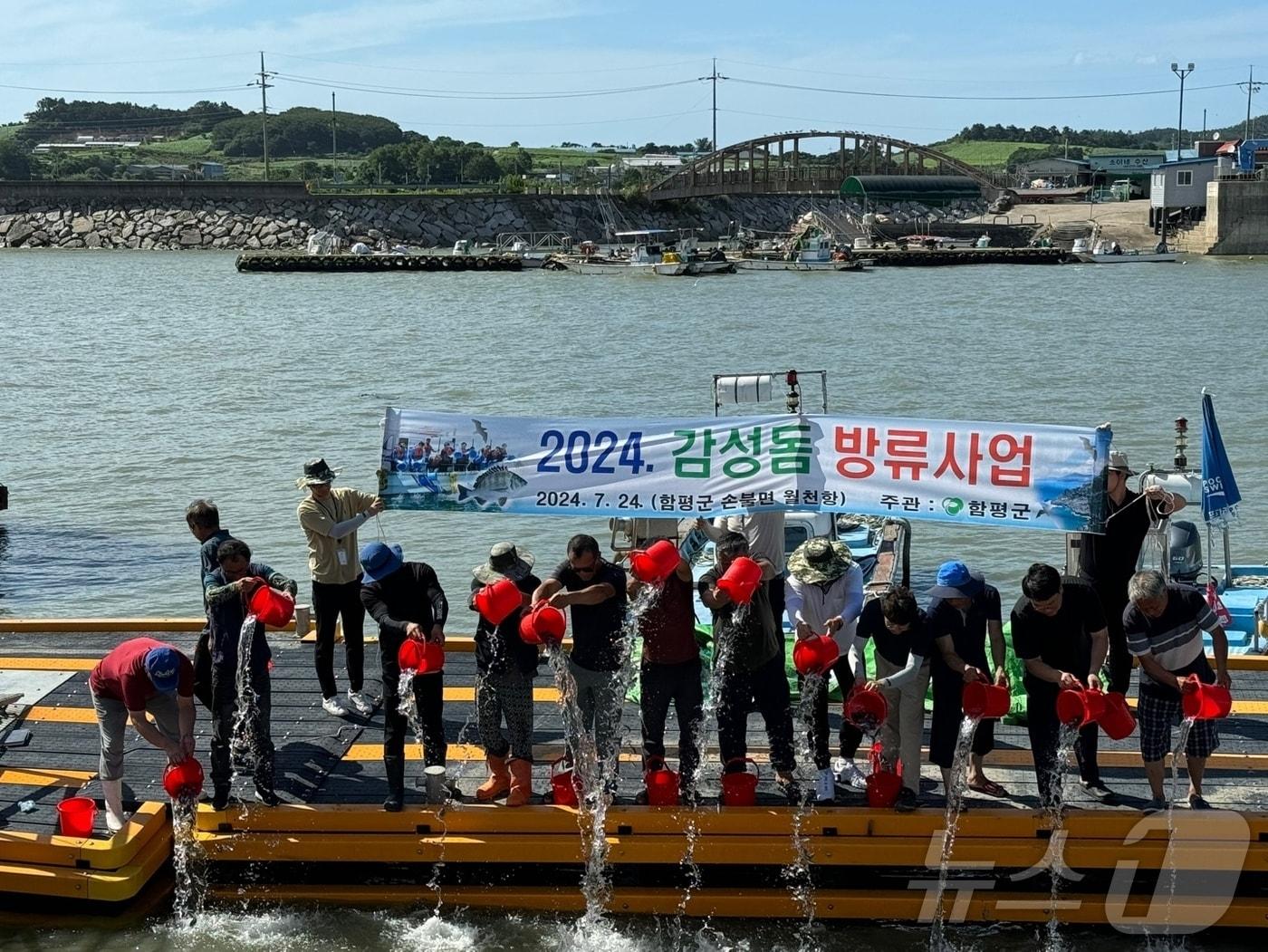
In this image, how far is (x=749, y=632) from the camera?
26.4ft

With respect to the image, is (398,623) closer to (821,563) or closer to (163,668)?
(163,668)

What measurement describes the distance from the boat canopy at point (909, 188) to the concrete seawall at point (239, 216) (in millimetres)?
25700

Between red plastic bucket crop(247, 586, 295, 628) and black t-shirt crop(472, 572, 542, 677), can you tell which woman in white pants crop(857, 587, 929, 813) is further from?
red plastic bucket crop(247, 586, 295, 628)

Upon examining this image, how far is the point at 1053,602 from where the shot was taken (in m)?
7.70

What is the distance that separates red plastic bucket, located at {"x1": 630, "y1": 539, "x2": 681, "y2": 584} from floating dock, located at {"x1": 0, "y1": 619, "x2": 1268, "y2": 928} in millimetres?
1403

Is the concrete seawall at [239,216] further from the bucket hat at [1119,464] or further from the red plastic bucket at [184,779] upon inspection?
the red plastic bucket at [184,779]

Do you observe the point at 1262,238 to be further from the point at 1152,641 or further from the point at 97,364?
the point at 1152,641

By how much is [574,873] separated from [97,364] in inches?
1532

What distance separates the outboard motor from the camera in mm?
12922

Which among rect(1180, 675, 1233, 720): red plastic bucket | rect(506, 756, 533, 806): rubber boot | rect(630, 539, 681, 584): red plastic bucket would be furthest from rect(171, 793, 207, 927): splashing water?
rect(1180, 675, 1233, 720): red plastic bucket

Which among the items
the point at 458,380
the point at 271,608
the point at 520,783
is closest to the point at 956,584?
the point at 520,783

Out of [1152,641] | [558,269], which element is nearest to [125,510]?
[1152,641]

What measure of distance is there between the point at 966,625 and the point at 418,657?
9.75ft

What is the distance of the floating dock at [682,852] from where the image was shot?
25.7 ft
